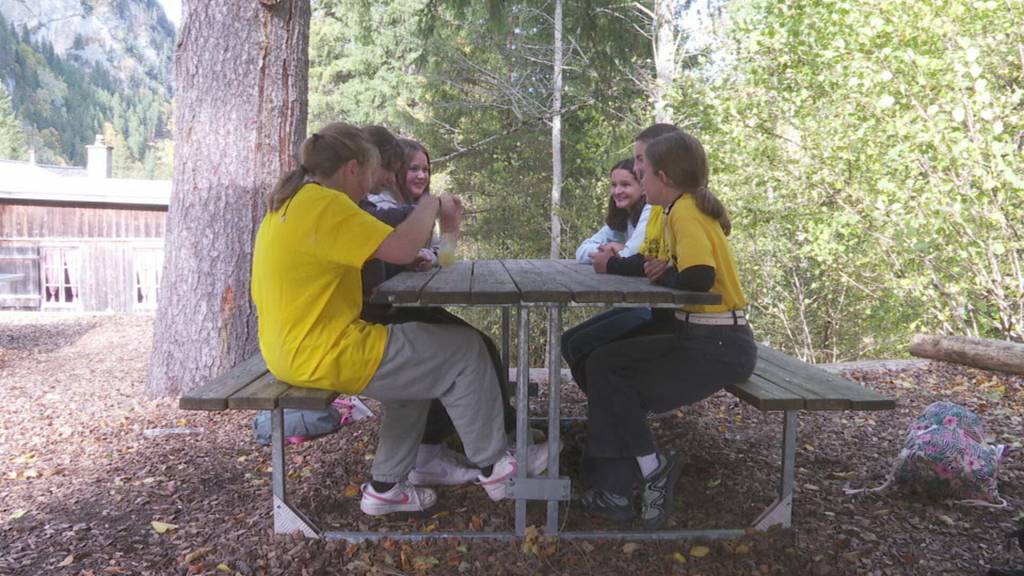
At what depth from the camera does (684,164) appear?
283 centimetres

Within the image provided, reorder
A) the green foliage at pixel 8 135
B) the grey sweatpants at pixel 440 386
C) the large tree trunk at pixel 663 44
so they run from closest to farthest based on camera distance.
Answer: the grey sweatpants at pixel 440 386
the large tree trunk at pixel 663 44
the green foliage at pixel 8 135

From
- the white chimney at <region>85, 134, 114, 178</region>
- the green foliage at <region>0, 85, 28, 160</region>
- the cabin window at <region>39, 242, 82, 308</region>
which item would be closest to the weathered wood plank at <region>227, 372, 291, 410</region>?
the cabin window at <region>39, 242, 82, 308</region>

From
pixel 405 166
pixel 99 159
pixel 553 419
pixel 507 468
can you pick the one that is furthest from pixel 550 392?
pixel 99 159

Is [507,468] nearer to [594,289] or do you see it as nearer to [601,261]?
[594,289]

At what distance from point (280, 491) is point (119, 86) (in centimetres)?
13136

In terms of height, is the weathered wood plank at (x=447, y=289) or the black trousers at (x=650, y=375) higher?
the weathered wood plank at (x=447, y=289)

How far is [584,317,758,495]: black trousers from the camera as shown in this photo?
9.20 feet

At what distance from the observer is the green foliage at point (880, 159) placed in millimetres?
5965

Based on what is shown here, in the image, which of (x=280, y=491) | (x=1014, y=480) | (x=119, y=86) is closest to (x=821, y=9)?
(x=1014, y=480)

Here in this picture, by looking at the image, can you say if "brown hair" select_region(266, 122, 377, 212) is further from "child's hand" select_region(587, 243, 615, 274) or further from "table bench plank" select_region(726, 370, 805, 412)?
"table bench plank" select_region(726, 370, 805, 412)

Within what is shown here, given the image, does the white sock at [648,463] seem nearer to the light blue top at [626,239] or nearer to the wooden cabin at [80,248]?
the light blue top at [626,239]

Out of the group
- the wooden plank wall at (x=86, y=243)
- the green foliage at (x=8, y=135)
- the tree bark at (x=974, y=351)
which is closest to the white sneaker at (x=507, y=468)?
the tree bark at (x=974, y=351)

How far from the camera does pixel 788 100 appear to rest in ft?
28.0

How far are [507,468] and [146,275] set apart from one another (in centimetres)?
1555
